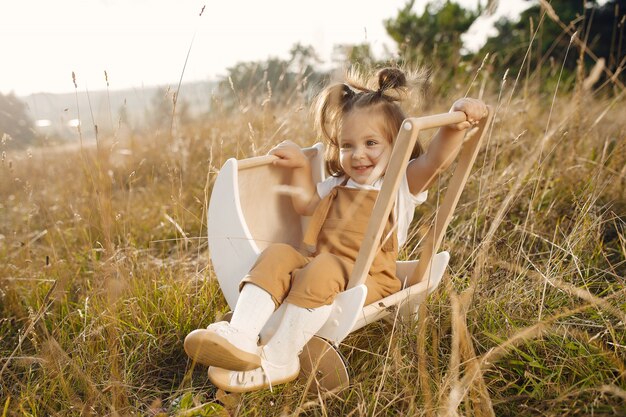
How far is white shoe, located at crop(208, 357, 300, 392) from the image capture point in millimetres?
1494

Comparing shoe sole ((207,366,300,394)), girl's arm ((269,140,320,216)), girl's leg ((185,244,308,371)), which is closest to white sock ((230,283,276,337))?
girl's leg ((185,244,308,371))

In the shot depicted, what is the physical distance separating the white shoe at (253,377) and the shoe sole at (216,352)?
5cm

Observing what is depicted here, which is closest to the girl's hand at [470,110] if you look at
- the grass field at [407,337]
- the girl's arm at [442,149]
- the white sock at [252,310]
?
the girl's arm at [442,149]

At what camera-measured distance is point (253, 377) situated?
1535 mm

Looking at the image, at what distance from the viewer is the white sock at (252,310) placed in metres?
1.53

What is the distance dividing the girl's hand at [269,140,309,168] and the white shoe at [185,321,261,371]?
1.97ft

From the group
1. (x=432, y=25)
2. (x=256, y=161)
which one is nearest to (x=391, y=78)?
(x=256, y=161)

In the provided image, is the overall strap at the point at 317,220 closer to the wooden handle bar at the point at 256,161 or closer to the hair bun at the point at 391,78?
the wooden handle bar at the point at 256,161

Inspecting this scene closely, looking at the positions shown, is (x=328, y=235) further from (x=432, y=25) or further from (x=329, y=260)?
(x=432, y=25)

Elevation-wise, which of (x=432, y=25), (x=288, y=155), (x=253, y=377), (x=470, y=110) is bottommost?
(x=253, y=377)

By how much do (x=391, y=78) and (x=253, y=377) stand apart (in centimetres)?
99

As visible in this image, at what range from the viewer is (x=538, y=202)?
2551mm

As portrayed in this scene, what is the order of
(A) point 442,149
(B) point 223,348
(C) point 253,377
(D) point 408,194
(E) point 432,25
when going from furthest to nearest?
(E) point 432,25 → (D) point 408,194 → (A) point 442,149 → (C) point 253,377 → (B) point 223,348

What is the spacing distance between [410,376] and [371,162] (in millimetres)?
639
